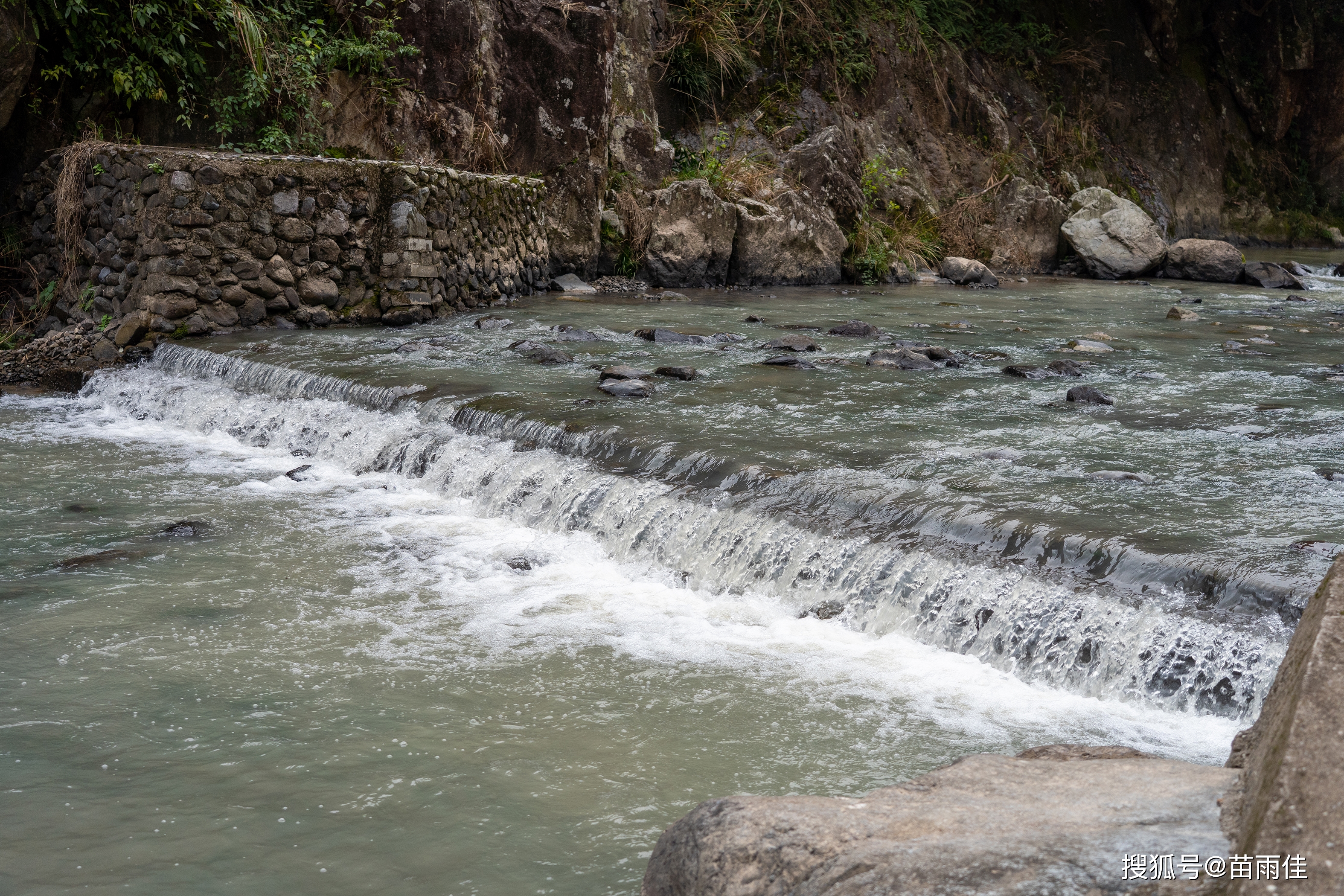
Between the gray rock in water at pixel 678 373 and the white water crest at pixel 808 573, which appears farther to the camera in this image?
the gray rock in water at pixel 678 373

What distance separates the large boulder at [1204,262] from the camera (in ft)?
51.6

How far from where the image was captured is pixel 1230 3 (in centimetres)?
2447

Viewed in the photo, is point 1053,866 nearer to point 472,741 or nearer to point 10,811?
point 472,741

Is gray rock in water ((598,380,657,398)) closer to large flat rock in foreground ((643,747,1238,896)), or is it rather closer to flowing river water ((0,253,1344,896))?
A: flowing river water ((0,253,1344,896))

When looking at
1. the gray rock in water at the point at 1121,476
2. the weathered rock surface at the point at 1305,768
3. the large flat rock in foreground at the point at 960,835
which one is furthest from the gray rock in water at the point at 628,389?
the weathered rock surface at the point at 1305,768

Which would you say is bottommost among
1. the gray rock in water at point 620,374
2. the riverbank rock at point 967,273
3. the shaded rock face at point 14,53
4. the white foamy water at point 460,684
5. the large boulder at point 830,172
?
the white foamy water at point 460,684

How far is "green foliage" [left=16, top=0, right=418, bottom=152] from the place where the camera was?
31.3 ft

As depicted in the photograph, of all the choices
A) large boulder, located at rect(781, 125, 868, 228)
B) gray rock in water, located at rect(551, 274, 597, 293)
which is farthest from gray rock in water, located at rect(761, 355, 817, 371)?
large boulder, located at rect(781, 125, 868, 228)

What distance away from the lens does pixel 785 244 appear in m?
14.4

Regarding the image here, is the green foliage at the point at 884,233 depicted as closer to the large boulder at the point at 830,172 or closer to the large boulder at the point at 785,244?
the large boulder at the point at 830,172

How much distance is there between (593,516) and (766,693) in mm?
1870

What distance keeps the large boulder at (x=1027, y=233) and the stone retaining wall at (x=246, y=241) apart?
32.2 ft

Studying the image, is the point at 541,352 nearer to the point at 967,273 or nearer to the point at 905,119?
the point at 967,273

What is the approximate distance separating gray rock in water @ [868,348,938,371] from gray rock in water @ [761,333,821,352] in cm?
56
